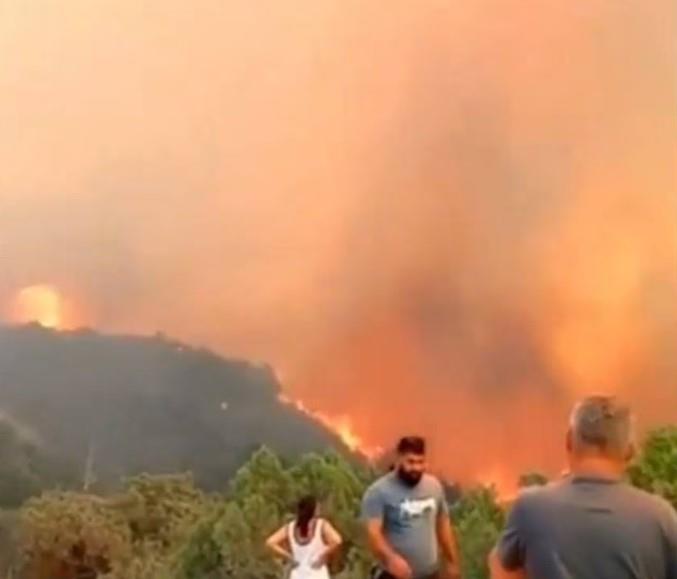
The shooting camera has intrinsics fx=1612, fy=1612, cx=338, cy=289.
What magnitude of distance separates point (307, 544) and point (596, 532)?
138 inches

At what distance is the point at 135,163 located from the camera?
6945mm

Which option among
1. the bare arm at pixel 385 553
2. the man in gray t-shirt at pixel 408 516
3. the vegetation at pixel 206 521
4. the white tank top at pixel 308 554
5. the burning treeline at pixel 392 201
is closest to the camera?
the bare arm at pixel 385 553

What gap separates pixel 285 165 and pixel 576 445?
4749 mm

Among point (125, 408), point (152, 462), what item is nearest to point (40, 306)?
point (125, 408)

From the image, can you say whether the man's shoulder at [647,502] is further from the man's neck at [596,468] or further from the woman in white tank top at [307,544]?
the woman in white tank top at [307,544]

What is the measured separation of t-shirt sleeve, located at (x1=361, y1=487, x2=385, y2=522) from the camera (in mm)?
5133

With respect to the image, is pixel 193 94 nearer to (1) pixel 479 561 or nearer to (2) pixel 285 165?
(2) pixel 285 165

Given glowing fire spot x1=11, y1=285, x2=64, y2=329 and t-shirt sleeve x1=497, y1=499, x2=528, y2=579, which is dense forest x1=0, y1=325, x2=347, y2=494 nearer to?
glowing fire spot x1=11, y1=285, x2=64, y2=329

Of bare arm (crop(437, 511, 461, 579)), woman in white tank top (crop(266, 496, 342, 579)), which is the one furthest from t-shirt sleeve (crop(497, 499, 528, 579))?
woman in white tank top (crop(266, 496, 342, 579))

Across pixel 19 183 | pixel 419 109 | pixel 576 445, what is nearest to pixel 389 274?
pixel 419 109

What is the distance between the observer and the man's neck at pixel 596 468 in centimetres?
235

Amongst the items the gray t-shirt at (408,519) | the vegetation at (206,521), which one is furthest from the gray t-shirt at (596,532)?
the vegetation at (206,521)

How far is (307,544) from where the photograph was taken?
18.9ft

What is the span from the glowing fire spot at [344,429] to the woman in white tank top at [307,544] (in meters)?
1.08
